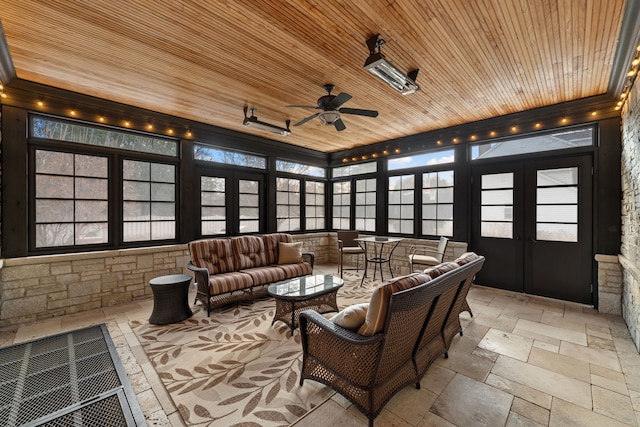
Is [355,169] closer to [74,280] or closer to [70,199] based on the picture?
[70,199]

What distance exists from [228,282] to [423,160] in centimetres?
454

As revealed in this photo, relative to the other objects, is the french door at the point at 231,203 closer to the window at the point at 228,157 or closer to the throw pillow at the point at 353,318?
the window at the point at 228,157

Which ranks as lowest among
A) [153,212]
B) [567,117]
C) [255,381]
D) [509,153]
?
[255,381]

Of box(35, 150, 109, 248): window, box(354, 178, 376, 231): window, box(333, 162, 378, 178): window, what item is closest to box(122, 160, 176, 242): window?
box(35, 150, 109, 248): window

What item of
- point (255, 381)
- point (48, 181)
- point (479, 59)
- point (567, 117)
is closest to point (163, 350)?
point (255, 381)

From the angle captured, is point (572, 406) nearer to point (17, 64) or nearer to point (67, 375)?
point (67, 375)

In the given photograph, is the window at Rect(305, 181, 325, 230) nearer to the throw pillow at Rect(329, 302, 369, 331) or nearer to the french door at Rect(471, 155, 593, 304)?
the french door at Rect(471, 155, 593, 304)

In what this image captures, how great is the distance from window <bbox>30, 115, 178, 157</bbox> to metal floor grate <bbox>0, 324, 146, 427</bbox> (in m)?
2.64

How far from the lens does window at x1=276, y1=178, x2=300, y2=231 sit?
631 cm

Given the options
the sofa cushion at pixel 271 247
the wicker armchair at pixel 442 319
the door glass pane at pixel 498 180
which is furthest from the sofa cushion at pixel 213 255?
the door glass pane at pixel 498 180

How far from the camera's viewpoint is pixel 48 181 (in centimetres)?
354

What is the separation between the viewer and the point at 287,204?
21.3 ft

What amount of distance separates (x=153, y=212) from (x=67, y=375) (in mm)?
2790

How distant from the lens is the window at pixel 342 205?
7.07m
